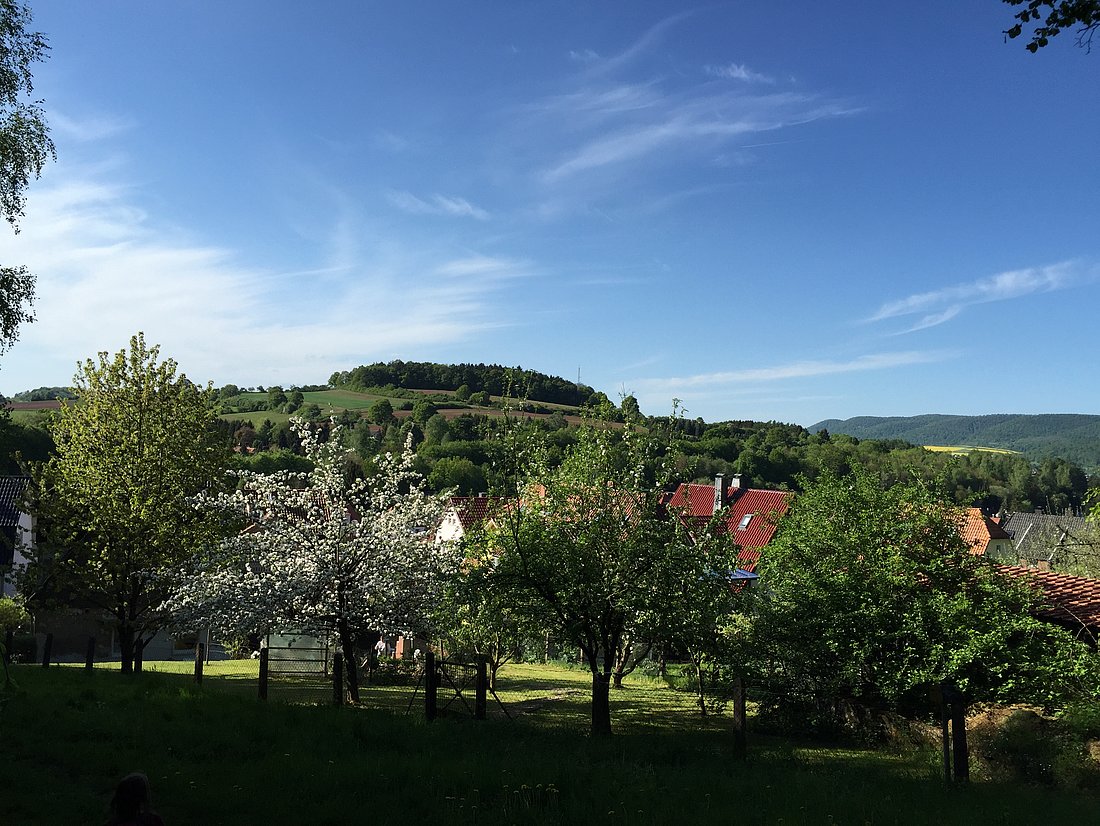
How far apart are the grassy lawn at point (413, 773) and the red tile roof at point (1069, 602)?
549 centimetres

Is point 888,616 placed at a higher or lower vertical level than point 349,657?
higher

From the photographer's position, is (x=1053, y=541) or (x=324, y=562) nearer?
(x=324, y=562)

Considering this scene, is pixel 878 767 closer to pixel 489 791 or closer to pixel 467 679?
pixel 489 791

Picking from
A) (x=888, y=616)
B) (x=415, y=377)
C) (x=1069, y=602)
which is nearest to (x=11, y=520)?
(x=888, y=616)

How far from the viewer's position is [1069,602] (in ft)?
64.5

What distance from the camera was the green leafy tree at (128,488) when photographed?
2377 centimetres

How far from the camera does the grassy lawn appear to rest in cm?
952

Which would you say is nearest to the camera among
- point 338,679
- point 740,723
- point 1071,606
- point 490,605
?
point 740,723

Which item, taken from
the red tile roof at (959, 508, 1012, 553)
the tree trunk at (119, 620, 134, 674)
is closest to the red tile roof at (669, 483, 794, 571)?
the red tile roof at (959, 508, 1012, 553)

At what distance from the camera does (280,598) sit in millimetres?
21312

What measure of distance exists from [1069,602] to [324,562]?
19.6m

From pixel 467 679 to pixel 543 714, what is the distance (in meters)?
6.90

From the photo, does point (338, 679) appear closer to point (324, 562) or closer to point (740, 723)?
point (324, 562)

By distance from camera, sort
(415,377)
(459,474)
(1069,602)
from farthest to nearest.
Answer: (415,377)
(459,474)
(1069,602)
